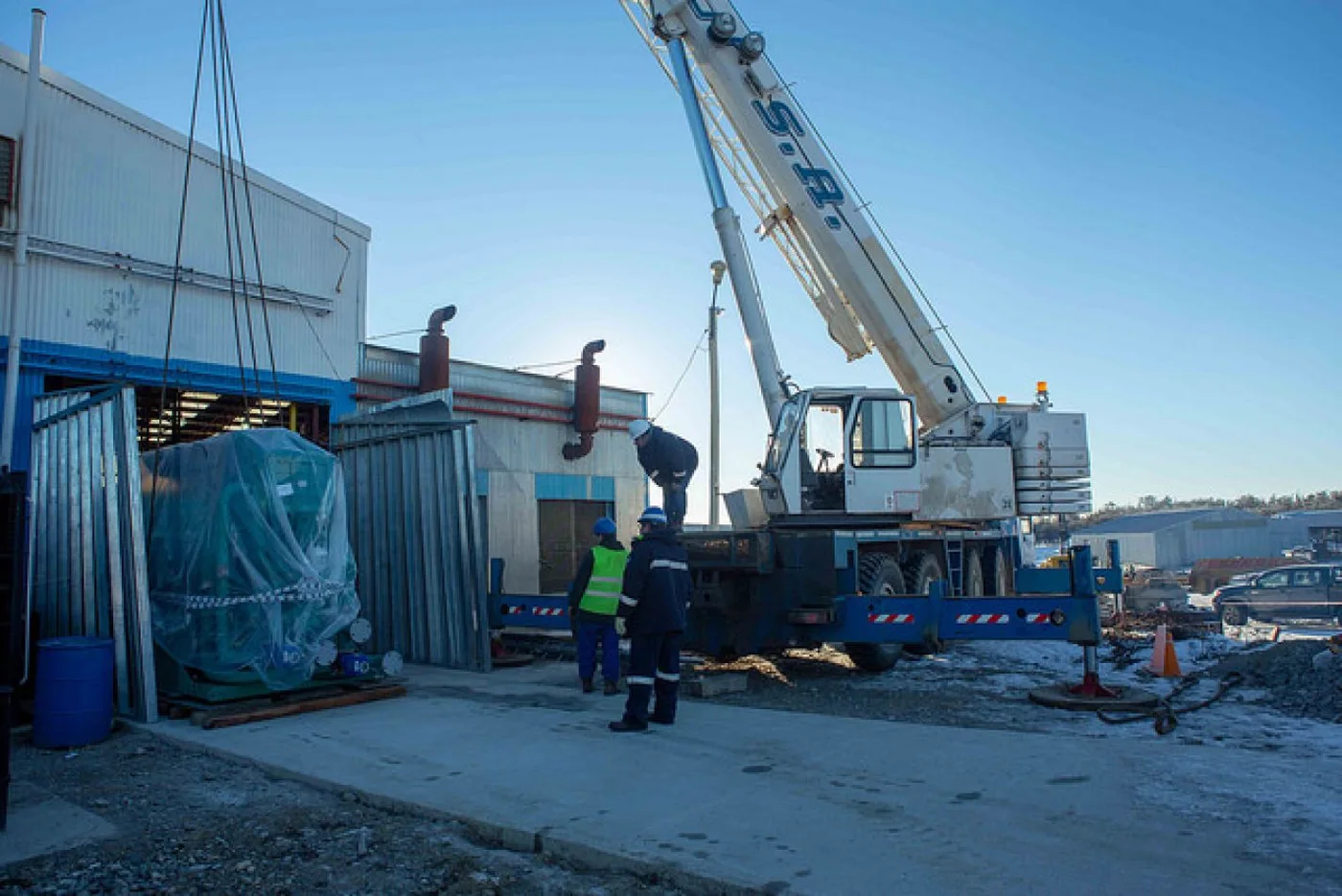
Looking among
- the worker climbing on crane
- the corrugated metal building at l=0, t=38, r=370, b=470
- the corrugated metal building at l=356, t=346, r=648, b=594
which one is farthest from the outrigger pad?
the corrugated metal building at l=356, t=346, r=648, b=594

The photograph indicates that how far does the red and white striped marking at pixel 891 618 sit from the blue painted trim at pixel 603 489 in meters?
11.5

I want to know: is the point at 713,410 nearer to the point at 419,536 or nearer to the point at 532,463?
the point at 532,463

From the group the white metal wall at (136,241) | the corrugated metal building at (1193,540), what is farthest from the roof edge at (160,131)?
the corrugated metal building at (1193,540)

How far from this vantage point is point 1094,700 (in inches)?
296

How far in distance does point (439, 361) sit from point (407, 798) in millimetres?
Result: 11785

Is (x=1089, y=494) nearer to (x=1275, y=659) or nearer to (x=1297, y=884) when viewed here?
(x=1275, y=659)

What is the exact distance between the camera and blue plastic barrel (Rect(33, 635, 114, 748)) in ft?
21.8

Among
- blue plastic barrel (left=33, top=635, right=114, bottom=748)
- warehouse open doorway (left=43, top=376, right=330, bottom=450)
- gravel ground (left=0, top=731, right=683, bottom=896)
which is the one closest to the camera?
gravel ground (left=0, top=731, right=683, bottom=896)

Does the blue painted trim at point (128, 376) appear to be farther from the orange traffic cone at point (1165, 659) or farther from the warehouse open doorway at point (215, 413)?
the orange traffic cone at point (1165, 659)

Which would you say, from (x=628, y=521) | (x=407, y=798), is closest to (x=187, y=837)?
(x=407, y=798)

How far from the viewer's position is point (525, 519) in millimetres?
17953

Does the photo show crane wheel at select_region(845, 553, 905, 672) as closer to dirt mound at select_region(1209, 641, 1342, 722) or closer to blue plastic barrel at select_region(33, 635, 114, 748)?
dirt mound at select_region(1209, 641, 1342, 722)

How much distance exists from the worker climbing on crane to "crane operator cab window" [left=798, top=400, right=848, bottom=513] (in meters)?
A: 1.90

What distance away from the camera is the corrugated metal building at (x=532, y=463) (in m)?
16.8
